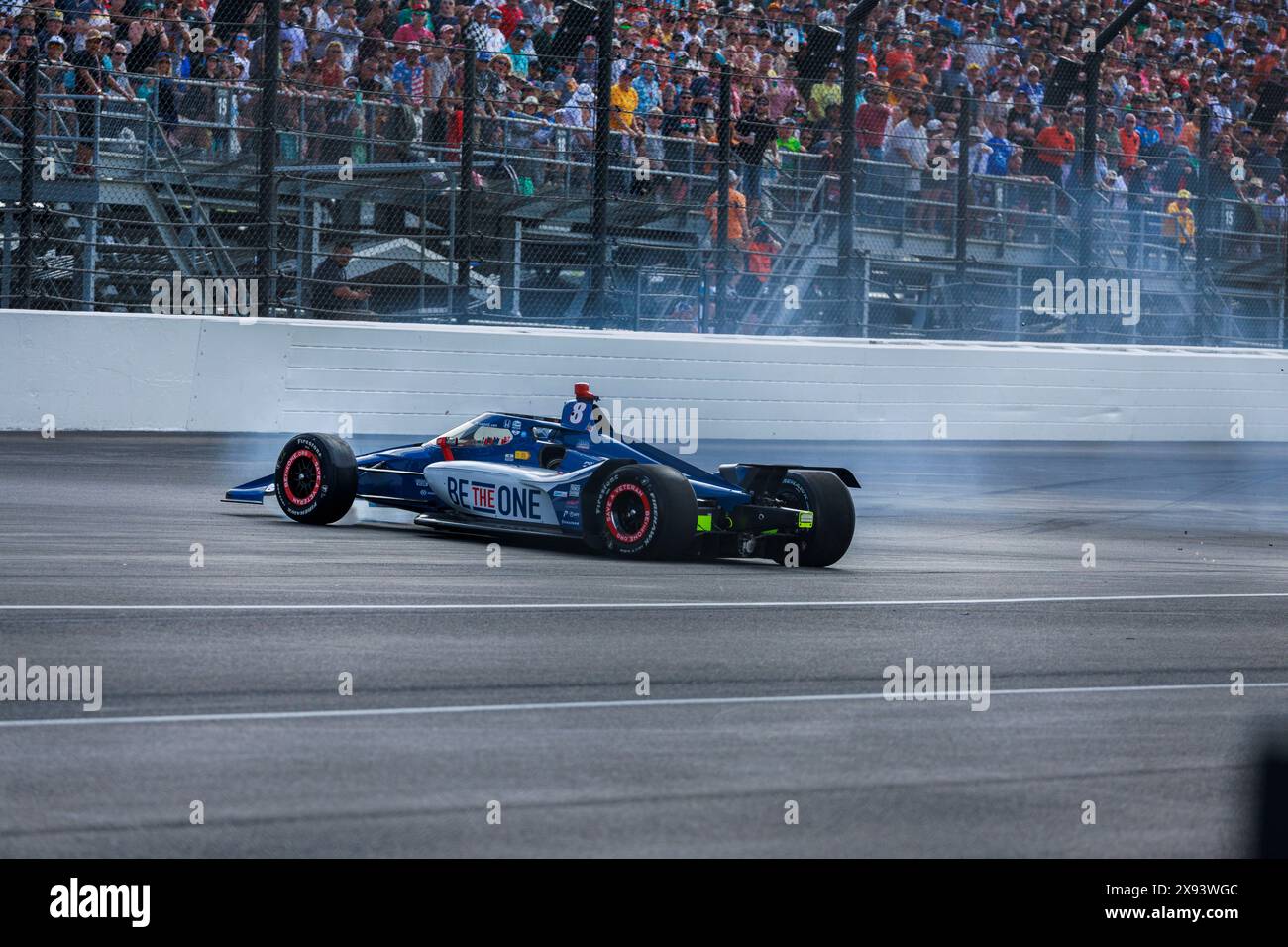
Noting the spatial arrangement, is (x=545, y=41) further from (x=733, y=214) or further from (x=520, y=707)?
(x=520, y=707)

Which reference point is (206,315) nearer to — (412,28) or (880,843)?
(412,28)

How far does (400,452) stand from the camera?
11.6 metres

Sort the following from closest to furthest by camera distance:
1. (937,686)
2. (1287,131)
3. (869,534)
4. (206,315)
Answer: (937,686)
(869,534)
(206,315)
(1287,131)

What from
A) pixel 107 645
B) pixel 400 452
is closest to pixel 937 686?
pixel 107 645

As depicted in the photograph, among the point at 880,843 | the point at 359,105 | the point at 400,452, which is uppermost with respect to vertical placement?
the point at 359,105

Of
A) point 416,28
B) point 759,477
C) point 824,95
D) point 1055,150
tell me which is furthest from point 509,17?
point 759,477

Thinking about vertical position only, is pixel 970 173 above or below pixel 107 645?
above

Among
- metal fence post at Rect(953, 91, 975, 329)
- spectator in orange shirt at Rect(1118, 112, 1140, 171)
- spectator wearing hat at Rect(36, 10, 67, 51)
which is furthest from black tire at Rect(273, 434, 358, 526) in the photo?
spectator in orange shirt at Rect(1118, 112, 1140, 171)

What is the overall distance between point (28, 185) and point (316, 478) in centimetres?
619

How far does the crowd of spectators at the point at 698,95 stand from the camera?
16.9 m

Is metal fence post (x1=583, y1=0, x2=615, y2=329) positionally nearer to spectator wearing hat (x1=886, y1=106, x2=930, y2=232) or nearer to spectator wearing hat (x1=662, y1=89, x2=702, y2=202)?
spectator wearing hat (x1=662, y1=89, x2=702, y2=202)

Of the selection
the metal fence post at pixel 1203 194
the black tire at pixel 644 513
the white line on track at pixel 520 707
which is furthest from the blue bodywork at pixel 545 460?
the metal fence post at pixel 1203 194

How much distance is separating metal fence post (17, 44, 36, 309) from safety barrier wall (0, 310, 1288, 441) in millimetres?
372
